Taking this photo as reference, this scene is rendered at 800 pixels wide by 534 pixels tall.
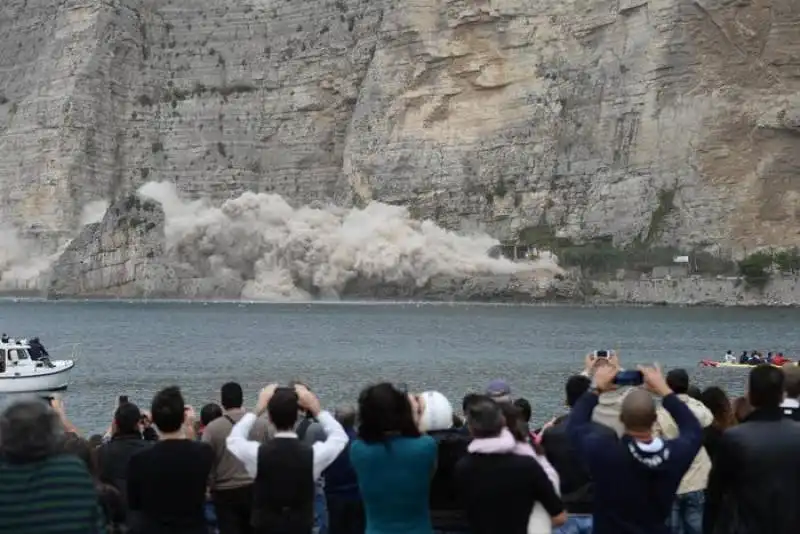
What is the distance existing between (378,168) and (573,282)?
20.1 metres

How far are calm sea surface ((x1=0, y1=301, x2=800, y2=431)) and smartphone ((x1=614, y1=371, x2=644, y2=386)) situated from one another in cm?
2477

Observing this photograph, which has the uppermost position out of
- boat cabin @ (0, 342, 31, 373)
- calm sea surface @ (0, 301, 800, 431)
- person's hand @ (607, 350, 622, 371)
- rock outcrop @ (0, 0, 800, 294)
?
rock outcrop @ (0, 0, 800, 294)

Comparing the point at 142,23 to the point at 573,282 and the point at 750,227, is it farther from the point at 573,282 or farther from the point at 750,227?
the point at 750,227

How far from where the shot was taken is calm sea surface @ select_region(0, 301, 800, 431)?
45.2 metres

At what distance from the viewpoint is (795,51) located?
96625 mm

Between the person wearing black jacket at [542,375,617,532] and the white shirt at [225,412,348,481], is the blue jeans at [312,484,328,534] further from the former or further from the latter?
the person wearing black jacket at [542,375,617,532]

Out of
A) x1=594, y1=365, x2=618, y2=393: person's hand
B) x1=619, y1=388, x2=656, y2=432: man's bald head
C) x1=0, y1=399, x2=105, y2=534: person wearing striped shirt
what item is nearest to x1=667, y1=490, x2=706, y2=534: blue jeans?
x1=594, y1=365, x2=618, y2=393: person's hand

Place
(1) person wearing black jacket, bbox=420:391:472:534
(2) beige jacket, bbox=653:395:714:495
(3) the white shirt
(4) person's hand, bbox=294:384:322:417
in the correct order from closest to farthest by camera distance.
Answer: (3) the white shirt
(4) person's hand, bbox=294:384:322:417
(1) person wearing black jacket, bbox=420:391:472:534
(2) beige jacket, bbox=653:395:714:495

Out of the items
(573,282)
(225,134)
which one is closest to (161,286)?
(225,134)

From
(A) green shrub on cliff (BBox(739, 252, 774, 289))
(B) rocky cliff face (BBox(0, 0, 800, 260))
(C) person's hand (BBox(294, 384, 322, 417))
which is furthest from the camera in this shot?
(B) rocky cliff face (BBox(0, 0, 800, 260))

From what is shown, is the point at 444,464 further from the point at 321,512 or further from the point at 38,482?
the point at 38,482

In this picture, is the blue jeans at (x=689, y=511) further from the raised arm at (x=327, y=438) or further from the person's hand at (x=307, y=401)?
the person's hand at (x=307, y=401)

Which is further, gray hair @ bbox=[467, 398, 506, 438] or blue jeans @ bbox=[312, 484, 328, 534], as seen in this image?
blue jeans @ bbox=[312, 484, 328, 534]

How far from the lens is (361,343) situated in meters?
68.4
